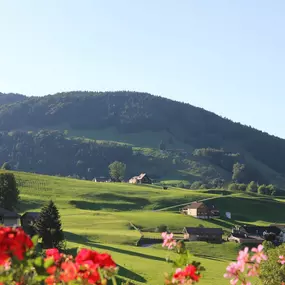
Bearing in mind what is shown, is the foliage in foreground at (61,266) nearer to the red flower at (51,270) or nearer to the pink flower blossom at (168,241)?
the red flower at (51,270)

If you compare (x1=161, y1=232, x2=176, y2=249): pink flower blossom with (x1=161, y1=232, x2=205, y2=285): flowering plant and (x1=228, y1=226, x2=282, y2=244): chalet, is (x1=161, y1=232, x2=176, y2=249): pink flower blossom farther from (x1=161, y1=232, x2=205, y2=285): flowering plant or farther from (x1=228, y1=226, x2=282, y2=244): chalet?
(x1=228, y1=226, x2=282, y2=244): chalet

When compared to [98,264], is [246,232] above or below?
below

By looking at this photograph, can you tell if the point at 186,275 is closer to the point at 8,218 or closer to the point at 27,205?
the point at 8,218

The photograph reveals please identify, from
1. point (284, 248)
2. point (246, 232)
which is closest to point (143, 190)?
point (246, 232)

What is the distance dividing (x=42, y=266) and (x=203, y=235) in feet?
251

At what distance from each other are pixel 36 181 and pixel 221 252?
248 ft

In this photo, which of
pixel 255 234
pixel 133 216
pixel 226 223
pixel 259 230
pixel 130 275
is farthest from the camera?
pixel 226 223

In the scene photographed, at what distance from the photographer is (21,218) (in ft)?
237

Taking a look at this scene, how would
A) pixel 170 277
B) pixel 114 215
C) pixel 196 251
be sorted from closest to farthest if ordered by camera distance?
pixel 170 277 → pixel 196 251 → pixel 114 215

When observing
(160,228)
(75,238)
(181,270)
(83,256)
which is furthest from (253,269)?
(160,228)

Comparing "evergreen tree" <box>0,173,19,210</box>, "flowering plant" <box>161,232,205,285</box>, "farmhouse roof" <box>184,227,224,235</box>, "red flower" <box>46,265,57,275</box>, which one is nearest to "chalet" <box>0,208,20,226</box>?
"evergreen tree" <box>0,173,19,210</box>

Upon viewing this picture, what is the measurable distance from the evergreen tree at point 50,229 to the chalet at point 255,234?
114ft

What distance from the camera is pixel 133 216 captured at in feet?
318

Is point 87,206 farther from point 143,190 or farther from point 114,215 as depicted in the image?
point 143,190
